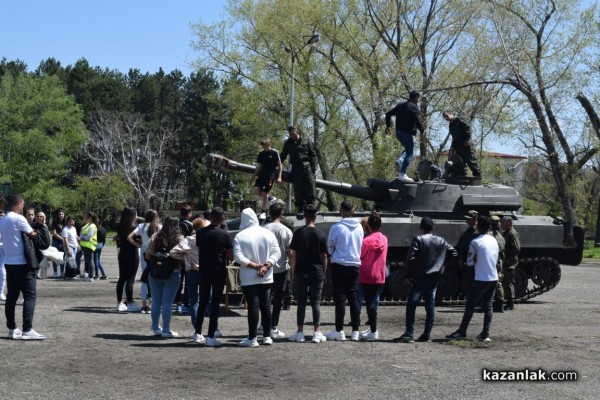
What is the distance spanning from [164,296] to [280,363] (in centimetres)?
246

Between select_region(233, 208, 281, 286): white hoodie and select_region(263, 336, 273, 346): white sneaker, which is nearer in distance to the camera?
select_region(233, 208, 281, 286): white hoodie

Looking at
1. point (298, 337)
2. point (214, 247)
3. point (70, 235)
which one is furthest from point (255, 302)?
point (70, 235)

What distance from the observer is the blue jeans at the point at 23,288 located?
11.6 meters

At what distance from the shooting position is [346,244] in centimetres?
1233

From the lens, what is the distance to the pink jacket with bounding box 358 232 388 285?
12617 mm

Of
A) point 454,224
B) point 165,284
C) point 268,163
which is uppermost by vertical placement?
point 268,163

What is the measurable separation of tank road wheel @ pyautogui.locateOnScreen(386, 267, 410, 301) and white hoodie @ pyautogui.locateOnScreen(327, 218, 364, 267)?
5.50m

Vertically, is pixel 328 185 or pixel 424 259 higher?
pixel 328 185

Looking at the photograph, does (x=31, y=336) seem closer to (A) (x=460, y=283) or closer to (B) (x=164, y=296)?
(B) (x=164, y=296)

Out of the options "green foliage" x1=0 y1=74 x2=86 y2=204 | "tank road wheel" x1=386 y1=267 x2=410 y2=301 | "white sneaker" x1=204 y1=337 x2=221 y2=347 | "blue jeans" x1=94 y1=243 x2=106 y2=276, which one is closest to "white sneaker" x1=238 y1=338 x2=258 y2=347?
"white sneaker" x1=204 y1=337 x2=221 y2=347

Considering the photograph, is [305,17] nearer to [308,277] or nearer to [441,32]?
[441,32]

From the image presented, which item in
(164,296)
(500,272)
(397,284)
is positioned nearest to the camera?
(164,296)

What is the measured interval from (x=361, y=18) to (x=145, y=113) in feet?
151

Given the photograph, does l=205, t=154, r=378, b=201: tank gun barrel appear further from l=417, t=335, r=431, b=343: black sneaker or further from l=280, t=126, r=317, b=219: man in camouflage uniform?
l=417, t=335, r=431, b=343: black sneaker
